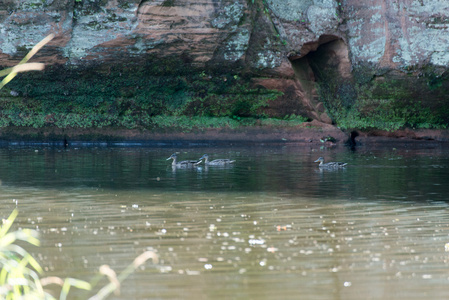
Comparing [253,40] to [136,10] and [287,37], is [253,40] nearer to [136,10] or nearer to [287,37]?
[287,37]

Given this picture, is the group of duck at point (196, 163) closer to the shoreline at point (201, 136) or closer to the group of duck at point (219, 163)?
the group of duck at point (219, 163)

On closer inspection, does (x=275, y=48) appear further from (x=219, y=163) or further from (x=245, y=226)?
(x=245, y=226)

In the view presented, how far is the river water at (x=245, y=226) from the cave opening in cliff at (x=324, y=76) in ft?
28.5

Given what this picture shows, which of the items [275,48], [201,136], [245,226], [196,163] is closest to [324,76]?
[275,48]

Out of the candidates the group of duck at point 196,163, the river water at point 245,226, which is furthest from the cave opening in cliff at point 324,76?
the river water at point 245,226

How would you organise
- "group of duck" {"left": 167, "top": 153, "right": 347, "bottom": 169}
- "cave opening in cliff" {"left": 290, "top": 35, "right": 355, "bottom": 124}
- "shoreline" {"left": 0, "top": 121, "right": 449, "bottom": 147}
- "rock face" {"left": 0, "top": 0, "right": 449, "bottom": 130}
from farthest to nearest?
1. "shoreline" {"left": 0, "top": 121, "right": 449, "bottom": 147}
2. "cave opening in cliff" {"left": 290, "top": 35, "right": 355, "bottom": 124}
3. "rock face" {"left": 0, "top": 0, "right": 449, "bottom": 130}
4. "group of duck" {"left": 167, "top": 153, "right": 347, "bottom": 169}

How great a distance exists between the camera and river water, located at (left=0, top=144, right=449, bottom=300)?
6.29m

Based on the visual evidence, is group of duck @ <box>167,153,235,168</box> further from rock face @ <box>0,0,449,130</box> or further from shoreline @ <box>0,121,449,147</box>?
shoreline @ <box>0,121,449,147</box>

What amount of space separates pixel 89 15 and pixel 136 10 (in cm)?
166

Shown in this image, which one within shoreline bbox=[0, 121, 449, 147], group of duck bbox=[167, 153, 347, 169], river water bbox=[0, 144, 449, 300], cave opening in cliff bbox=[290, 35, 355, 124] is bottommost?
river water bbox=[0, 144, 449, 300]

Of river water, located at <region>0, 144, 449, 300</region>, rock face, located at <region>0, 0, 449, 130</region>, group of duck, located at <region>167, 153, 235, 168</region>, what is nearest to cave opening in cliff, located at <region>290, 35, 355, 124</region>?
rock face, located at <region>0, 0, 449, 130</region>

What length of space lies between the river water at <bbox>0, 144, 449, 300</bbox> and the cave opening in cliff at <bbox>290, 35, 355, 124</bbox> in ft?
28.5

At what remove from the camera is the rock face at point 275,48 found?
914 inches

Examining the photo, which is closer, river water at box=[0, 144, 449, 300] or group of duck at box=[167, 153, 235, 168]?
river water at box=[0, 144, 449, 300]
